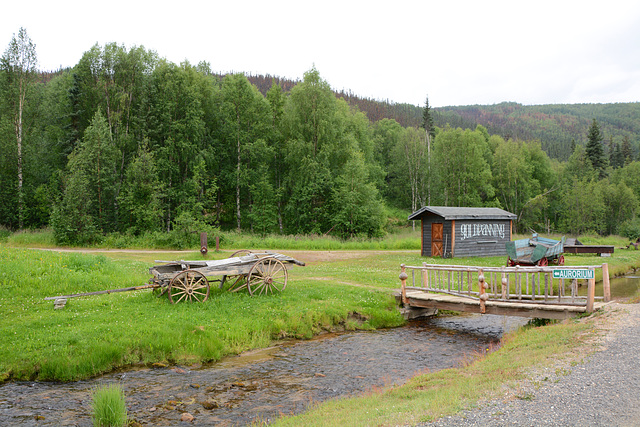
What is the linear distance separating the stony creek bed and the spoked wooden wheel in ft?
10.1

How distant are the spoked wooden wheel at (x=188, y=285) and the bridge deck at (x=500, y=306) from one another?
7.07 metres

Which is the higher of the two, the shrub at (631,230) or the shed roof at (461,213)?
the shed roof at (461,213)

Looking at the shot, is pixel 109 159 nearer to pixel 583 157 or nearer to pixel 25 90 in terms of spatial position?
pixel 25 90

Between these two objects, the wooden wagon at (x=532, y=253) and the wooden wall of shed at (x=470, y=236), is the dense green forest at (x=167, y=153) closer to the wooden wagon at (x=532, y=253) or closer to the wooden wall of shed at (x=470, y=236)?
the wooden wall of shed at (x=470, y=236)

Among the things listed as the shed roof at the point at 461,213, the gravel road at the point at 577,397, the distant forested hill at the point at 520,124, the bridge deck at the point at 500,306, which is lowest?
the bridge deck at the point at 500,306

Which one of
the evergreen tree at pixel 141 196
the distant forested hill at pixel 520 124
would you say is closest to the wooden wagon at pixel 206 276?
the evergreen tree at pixel 141 196

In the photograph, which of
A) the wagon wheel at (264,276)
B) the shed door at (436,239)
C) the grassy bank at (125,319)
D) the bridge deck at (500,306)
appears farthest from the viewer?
the shed door at (436,239)

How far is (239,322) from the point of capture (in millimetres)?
11617

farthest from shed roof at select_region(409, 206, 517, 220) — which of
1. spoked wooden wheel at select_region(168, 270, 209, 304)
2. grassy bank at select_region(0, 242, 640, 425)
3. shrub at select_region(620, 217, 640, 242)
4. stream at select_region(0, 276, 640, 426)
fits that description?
shrub at select_region(620, 217, 640, 242)

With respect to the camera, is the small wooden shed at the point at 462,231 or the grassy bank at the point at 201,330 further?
the small wooden shed at the point at 462,231

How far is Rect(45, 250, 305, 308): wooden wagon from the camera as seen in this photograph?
12.5 meters

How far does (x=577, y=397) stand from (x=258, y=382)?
5912 millimetres

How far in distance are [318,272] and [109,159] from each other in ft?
77.3

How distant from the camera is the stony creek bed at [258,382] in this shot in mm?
7320
